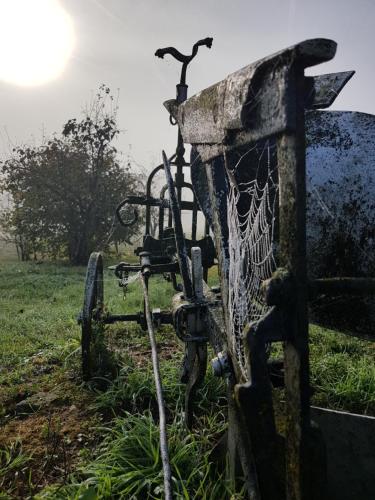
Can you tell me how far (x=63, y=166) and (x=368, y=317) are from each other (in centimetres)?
1696

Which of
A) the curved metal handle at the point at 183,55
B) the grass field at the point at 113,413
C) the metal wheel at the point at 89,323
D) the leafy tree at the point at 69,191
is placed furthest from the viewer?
the leafy tree at the point at 69,191

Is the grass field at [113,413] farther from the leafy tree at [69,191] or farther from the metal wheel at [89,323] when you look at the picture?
the leafy tree at [69,191]

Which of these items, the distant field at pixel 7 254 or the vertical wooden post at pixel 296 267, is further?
the distant field at pixel 7 254

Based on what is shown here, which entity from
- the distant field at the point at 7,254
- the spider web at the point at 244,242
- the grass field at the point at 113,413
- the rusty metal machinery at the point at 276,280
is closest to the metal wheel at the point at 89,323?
the grass field at the point at 113,413

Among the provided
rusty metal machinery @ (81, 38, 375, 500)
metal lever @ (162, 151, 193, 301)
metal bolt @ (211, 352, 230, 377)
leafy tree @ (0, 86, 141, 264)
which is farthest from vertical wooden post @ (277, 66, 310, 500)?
leafy tree @ (0, 86, 141, 264)

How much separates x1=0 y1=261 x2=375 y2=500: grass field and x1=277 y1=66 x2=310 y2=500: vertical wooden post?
55.6 inches

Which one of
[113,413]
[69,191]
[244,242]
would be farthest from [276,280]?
[69,191]

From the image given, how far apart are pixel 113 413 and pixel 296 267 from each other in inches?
112

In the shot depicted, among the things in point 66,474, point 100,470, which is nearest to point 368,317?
point 100,470

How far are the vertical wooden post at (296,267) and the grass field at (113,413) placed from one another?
1411 millimetres

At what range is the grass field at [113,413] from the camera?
2410 mm

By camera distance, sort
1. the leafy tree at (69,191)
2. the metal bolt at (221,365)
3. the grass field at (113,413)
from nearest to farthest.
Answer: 1. the metal bolt at (221,365)
2. the grass field at (113,413)
3. the leafy tree at (69,191)

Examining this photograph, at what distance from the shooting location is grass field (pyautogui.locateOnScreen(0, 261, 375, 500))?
2.41 meters

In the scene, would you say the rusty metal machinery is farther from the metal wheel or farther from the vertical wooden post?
the metal wheel
